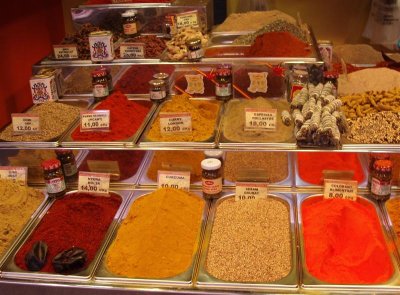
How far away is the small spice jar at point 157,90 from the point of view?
8.48 feet

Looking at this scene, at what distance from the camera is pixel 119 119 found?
2324mm

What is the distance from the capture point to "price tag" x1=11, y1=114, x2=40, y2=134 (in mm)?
2309

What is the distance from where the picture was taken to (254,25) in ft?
10.9

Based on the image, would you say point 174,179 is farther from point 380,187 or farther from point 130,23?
point 130,23

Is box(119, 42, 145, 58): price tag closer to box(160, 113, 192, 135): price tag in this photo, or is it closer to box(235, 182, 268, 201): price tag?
box(160, 113, 192, 135): price tag

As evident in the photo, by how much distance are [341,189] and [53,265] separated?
1201 mm

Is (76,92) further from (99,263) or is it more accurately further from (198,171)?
(99,263)

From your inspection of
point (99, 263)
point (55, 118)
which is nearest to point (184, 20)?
point (55, 118)

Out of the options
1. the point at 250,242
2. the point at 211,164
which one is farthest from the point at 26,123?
the point at 250,242

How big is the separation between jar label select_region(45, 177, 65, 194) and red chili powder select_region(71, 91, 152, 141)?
204 mm

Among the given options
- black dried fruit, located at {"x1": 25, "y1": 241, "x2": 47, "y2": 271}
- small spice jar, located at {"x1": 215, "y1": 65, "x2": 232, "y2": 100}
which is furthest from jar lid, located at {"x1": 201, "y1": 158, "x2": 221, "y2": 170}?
black dried fruit, located at {"x1": 25, "y1": 241, "x2": 47, "y2": 271}

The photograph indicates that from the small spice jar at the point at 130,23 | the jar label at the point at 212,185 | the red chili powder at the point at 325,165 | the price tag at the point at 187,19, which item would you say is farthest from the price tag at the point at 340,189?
the small spice jar at the point at 130,23

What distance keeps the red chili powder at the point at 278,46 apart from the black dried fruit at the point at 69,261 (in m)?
1.47

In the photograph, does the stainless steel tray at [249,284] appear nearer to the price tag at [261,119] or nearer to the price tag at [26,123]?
the price tag at [261,119]
